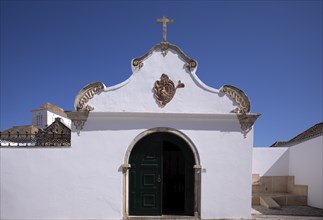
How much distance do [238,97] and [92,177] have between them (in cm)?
549

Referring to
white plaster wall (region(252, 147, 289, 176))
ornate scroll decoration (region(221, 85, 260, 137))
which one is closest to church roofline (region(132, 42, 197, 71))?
ornate scroll decoration (region(221, 85, 260, 137))

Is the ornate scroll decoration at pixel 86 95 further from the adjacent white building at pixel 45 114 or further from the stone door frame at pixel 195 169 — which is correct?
the adjacent white building at pixel 45 114

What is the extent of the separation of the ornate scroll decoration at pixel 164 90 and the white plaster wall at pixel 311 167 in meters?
6.83

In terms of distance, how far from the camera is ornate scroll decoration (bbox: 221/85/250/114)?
8758 millimetres

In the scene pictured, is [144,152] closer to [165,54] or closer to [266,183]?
[165,54]

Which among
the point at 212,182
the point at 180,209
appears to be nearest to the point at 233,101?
the point at 212,182

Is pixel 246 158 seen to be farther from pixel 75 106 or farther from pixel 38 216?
pixel 38 216

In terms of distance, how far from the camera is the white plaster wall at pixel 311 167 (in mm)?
10754

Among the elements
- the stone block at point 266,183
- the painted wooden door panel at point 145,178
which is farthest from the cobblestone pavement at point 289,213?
the painted wooden door panel at point 145,178

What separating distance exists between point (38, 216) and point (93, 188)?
1.95m

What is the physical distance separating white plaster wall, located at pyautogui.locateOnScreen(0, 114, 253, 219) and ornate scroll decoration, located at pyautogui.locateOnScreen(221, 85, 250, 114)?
4.59ft

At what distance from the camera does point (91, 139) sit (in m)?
8.48

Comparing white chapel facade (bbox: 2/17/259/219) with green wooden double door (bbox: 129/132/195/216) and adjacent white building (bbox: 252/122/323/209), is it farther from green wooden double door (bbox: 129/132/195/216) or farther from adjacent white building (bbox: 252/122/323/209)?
adjacent white building (bbox: 252/122/323/209)

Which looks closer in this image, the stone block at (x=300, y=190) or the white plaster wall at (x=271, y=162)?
the stone block at (x=300, y=190)
